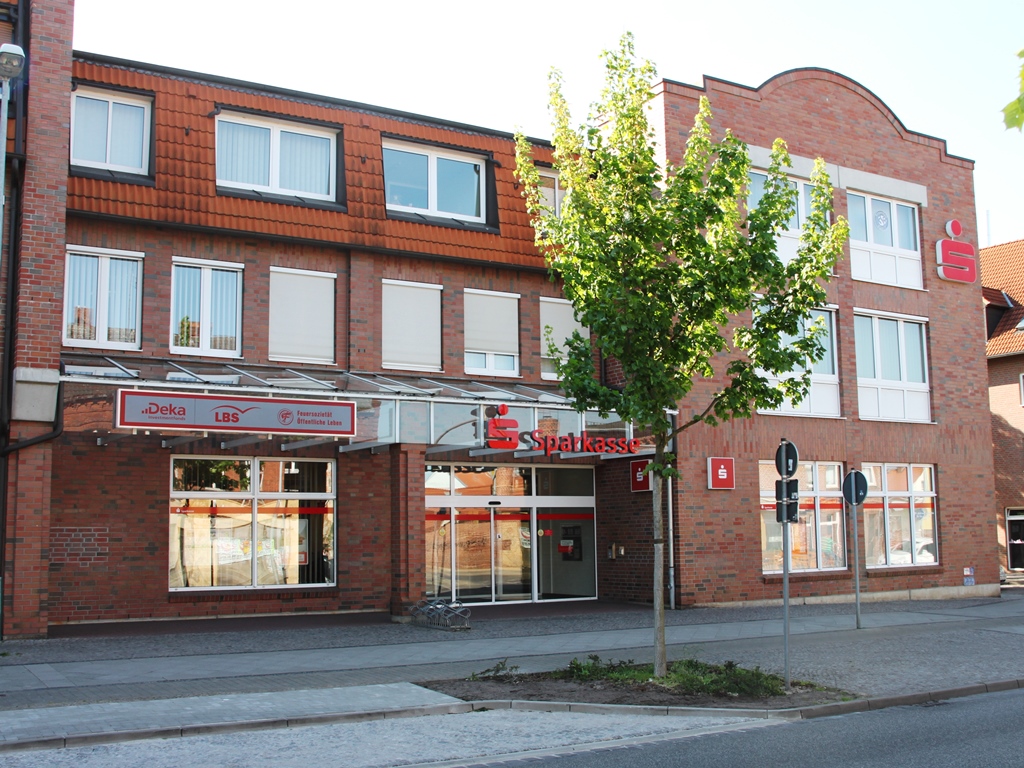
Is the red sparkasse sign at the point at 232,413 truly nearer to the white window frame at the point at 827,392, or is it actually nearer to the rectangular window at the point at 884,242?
the white window frame at the point at 827,392

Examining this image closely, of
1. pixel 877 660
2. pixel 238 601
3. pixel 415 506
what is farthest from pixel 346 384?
pixel 877 660

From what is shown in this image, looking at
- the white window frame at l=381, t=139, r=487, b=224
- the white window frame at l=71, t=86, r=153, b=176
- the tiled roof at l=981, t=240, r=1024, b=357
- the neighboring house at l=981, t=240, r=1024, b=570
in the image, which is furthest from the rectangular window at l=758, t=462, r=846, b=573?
the tiled roof at l=981, t=240, r=1024, b=357

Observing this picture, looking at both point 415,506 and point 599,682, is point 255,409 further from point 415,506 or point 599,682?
point 599,682

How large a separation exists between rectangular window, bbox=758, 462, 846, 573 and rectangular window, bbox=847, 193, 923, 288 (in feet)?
14.6

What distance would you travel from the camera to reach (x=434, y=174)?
20.2 metres

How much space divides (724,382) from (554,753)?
1308 cm

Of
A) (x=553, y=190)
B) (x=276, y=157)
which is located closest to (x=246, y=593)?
(x=276, y=157)

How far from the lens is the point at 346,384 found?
17781 mm

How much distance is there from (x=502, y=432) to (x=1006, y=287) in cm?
2475

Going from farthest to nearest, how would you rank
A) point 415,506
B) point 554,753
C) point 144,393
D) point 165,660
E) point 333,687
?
point 415,506 → point 144,393 → point 165,660 → point 333,687 → point 554,753

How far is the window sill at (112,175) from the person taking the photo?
54.5 feet

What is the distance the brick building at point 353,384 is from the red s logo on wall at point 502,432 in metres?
0.07

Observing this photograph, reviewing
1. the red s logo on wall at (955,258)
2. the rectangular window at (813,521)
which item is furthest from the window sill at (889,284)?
the rectangular window at (813,521)

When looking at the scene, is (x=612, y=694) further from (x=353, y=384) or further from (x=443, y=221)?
(x=443, y=221)
